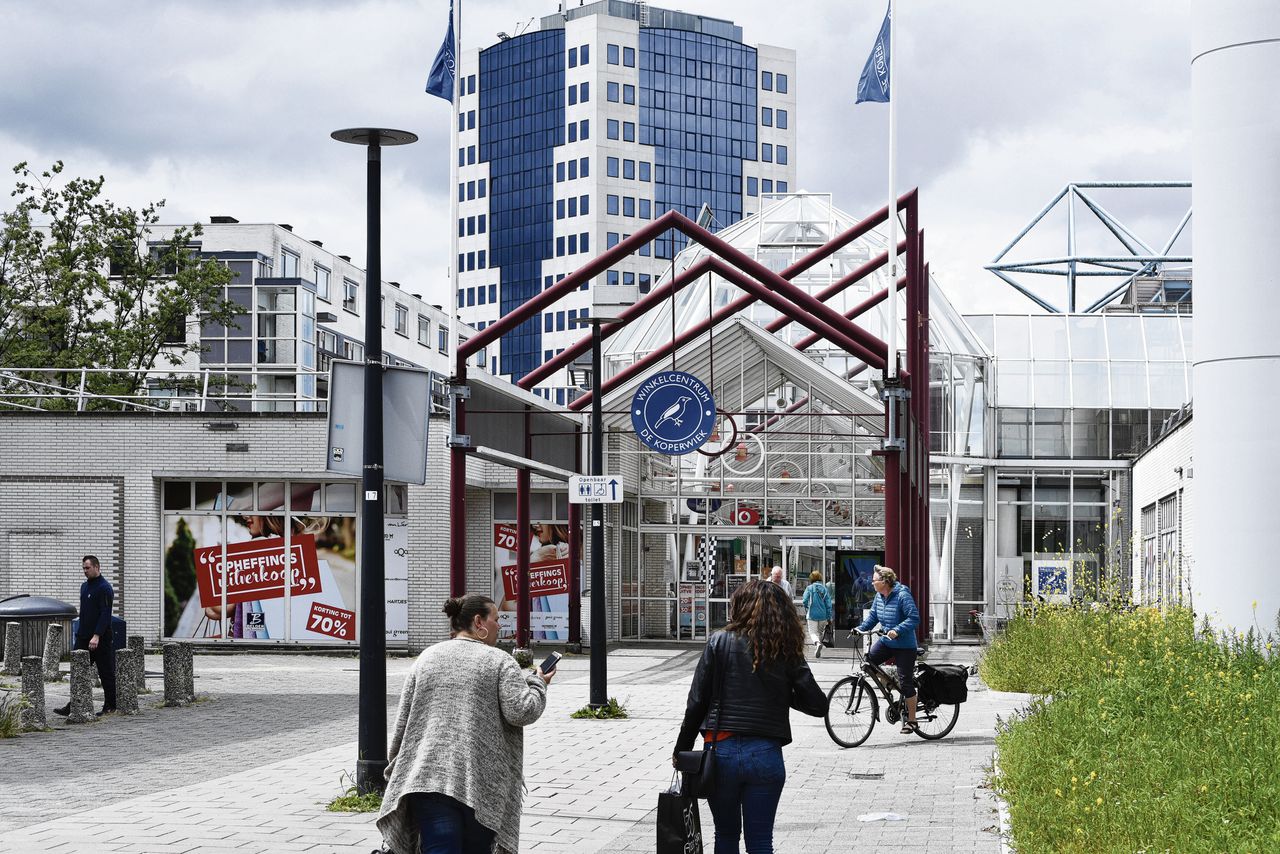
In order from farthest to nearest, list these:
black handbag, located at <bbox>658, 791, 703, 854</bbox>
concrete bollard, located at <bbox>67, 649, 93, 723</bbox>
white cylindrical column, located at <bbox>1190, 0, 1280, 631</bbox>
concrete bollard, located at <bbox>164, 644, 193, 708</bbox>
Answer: concrete bollard, located at <bbox>164, 644, 193, 708</bbox> → concrete bollard, located at <bbox>67, 649, 93, 723</bbox> → white cylindrical column, located at <bbox>1190, 0, 1280, 631</bbox> → black handbag, located at <bbox>658, 791, 703, 854</bbox>

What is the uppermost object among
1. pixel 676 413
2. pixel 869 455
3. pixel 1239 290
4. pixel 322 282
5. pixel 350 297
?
pixel 322 282

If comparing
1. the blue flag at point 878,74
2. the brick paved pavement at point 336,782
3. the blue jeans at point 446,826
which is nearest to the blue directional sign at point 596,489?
the brick paved pavement at point 336,782

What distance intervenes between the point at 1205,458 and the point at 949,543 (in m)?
21.9

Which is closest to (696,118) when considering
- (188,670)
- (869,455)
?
(869,455)

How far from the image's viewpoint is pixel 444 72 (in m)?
22.3

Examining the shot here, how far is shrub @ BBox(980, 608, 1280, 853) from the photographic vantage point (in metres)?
6.71

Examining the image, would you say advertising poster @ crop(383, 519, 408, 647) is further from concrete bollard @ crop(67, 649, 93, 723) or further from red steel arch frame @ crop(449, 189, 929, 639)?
concrete bollard @ crop(67, 649, 93, 723)

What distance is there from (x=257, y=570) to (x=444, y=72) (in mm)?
10212

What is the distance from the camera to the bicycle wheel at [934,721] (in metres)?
15.0

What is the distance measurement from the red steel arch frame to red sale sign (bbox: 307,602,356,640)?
400 cm

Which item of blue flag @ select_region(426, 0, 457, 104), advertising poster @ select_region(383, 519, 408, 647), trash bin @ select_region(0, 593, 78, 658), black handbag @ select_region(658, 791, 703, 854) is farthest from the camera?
advertising poster @ select_region(383, 519, 408, 647)

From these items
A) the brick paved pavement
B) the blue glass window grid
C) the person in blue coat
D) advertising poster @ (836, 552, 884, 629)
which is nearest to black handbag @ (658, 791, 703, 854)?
the brick paved pavement

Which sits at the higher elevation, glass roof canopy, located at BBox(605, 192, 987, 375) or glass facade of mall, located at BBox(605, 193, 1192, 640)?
glass roof canopy, located at BBox(605, 192, 987, 375)

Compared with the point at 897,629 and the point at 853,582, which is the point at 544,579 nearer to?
the point at 853,582
